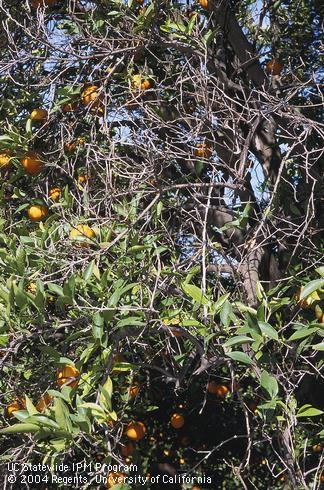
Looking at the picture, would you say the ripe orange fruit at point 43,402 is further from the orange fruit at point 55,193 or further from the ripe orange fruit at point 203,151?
the ripe orange fruit at point 203,151

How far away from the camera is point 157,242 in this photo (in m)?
2.43

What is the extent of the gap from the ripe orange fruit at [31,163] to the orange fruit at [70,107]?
0.92 feet

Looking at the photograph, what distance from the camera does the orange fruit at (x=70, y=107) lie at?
9.46ft

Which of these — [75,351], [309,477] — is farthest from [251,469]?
[75,351]

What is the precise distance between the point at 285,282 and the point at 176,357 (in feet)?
2.01

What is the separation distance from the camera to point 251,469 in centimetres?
369

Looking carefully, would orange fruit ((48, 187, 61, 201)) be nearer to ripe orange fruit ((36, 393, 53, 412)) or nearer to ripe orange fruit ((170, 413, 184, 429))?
ripe orange fruit ((36, 393, 53, 412))

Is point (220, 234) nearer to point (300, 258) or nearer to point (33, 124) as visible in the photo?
point (300, 258)

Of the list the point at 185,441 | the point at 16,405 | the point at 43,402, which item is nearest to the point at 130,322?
the point at 43,402

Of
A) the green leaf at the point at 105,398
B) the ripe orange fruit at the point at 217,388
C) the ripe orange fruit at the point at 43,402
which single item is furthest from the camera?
the ripe orange fruit at the point at 217,388

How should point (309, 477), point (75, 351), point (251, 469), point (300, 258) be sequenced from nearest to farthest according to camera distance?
point (75, 351), point (300, 258), point (309, 477), point (251, 469)

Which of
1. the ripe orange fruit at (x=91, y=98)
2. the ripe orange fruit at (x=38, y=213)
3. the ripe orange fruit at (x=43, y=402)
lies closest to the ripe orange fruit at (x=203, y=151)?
the ripe orange fruit at (x=91, y=98)

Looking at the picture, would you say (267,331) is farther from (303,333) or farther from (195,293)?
(195,293)

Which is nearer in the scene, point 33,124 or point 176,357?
point 176,357
